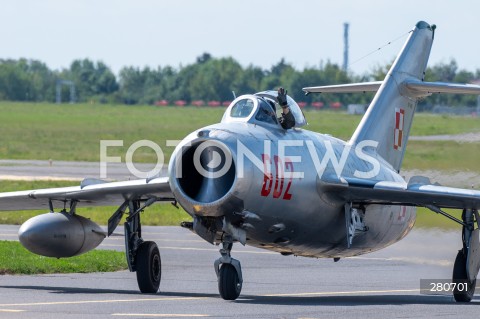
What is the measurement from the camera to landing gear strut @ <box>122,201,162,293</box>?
69.8 ft

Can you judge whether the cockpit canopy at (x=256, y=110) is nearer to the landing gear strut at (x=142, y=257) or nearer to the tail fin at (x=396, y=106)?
the landing gear strut at (x=142, y=257)

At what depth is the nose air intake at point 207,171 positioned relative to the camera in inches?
714

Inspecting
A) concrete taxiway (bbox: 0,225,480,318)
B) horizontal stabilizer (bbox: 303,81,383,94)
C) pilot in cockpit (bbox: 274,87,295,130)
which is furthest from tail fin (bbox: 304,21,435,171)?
pilot in cockpit (bbox: 274,87,295,130)

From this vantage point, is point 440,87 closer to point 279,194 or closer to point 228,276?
point 279,194

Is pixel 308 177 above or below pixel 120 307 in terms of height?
above

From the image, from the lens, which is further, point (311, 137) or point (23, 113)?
point (23, 113)

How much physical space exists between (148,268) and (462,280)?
5.20 metres

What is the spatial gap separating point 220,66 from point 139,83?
177ft

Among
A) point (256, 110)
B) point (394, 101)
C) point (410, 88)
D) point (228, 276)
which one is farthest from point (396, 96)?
point (228, 276)

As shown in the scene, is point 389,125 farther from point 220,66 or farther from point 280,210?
point 220,66

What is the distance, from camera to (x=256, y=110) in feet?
64.2

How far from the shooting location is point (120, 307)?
58.5 ft

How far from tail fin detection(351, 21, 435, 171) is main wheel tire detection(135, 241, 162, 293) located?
4.64 metres

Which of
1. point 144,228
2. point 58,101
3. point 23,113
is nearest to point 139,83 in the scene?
point 58,101
